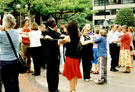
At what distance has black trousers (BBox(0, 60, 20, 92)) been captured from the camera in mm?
4613

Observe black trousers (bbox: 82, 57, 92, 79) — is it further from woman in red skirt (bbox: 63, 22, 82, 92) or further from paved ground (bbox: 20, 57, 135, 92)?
woman in red skirt (bbox: 63, 22, 82, 92)

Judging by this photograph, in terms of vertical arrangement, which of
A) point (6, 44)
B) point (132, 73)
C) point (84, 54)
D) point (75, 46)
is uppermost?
point (6, 44)

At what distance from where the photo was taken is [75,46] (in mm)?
6324

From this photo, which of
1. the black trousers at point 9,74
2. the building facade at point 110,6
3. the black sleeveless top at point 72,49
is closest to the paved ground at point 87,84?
the black sleeveless top at point 72,49

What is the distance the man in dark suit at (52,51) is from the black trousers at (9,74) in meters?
1.73

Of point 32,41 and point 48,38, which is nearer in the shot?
point 48,38

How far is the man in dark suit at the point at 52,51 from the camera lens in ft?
20.6

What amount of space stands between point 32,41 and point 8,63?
166 inches

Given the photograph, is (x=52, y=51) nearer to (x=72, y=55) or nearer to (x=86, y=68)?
(x=72, y=55)

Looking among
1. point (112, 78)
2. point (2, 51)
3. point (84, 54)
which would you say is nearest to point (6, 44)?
point (2, 51)

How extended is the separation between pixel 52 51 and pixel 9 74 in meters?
1.92

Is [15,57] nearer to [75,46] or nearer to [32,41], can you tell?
[75,46]

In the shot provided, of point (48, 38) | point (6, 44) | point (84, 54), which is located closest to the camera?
point (6, 44)

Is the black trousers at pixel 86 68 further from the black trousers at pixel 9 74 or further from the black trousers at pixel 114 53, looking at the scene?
the black trousers at pixel 9 74
